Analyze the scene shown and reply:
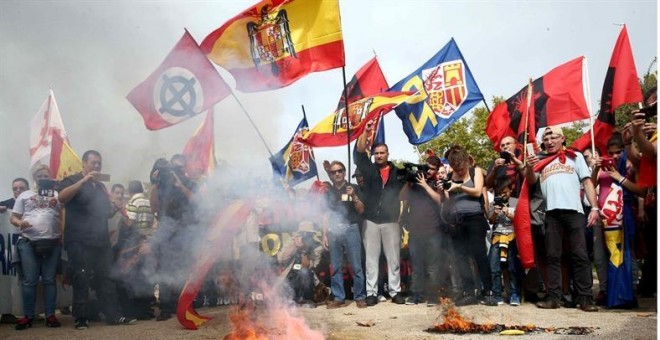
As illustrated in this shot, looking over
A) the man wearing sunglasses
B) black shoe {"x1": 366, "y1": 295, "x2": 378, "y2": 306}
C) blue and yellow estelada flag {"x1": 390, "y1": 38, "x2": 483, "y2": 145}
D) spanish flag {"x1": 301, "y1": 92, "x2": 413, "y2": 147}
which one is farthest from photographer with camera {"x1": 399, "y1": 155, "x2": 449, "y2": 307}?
the man wearing sunglasses

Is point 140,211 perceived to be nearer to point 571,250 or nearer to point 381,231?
point 381,231

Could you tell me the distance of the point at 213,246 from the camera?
6.43m

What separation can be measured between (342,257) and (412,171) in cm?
167

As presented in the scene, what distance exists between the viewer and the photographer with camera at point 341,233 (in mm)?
7871

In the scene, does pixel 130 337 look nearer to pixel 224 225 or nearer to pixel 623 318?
pixel 224 225

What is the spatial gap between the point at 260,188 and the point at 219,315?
1.66 m

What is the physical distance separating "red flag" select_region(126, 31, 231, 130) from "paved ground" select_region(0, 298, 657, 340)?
2447 millimetres

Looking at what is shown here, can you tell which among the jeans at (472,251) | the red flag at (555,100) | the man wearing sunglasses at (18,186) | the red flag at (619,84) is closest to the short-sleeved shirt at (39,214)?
the man wearing sunglasses at (18,186)

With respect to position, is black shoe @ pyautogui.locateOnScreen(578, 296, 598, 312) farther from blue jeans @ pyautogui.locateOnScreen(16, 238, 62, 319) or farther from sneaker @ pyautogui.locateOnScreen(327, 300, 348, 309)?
blue jeans @ pyautogui.locateOnScreen(16, 238, 62, 319)

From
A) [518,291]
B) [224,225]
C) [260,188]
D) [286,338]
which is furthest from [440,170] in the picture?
[286,338]

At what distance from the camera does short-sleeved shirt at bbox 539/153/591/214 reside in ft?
22.1

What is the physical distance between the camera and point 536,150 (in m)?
8.09

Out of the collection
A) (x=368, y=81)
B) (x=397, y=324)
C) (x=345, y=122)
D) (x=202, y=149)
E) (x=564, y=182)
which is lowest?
(x=397, y=324)

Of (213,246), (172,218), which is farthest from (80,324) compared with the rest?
(213,246)
